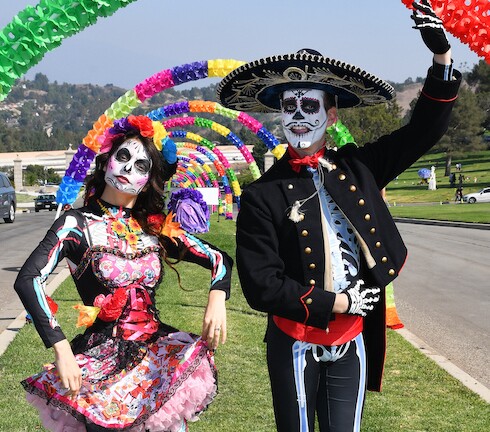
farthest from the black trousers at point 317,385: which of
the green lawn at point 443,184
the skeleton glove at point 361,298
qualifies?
the green lawn at point 443,184

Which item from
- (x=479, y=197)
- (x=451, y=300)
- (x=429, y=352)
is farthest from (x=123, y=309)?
(x=479, y=197)

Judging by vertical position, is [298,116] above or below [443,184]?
above

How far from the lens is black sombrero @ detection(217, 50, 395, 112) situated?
3346 mm

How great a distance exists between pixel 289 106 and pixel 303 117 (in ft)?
0.30

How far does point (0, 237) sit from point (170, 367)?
2296 cm

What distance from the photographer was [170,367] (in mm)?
3684

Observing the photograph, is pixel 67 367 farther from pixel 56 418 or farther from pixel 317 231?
pixel 317 231

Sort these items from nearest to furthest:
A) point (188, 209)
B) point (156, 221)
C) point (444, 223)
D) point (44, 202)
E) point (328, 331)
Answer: point (328, 331)
point (156, 221)
point (188, 209)
point (444, 223)
point (44, 202)

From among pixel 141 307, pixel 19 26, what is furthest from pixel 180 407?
pixel 19 26

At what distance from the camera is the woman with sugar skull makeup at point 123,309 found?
3559 mm

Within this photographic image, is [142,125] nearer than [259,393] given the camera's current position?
Yes

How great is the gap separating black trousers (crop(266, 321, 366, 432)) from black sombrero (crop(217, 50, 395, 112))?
3.61 ft

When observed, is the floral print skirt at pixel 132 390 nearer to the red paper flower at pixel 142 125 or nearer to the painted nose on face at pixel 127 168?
the painted nose on face at pixel 127 168

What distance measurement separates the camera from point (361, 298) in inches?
127
